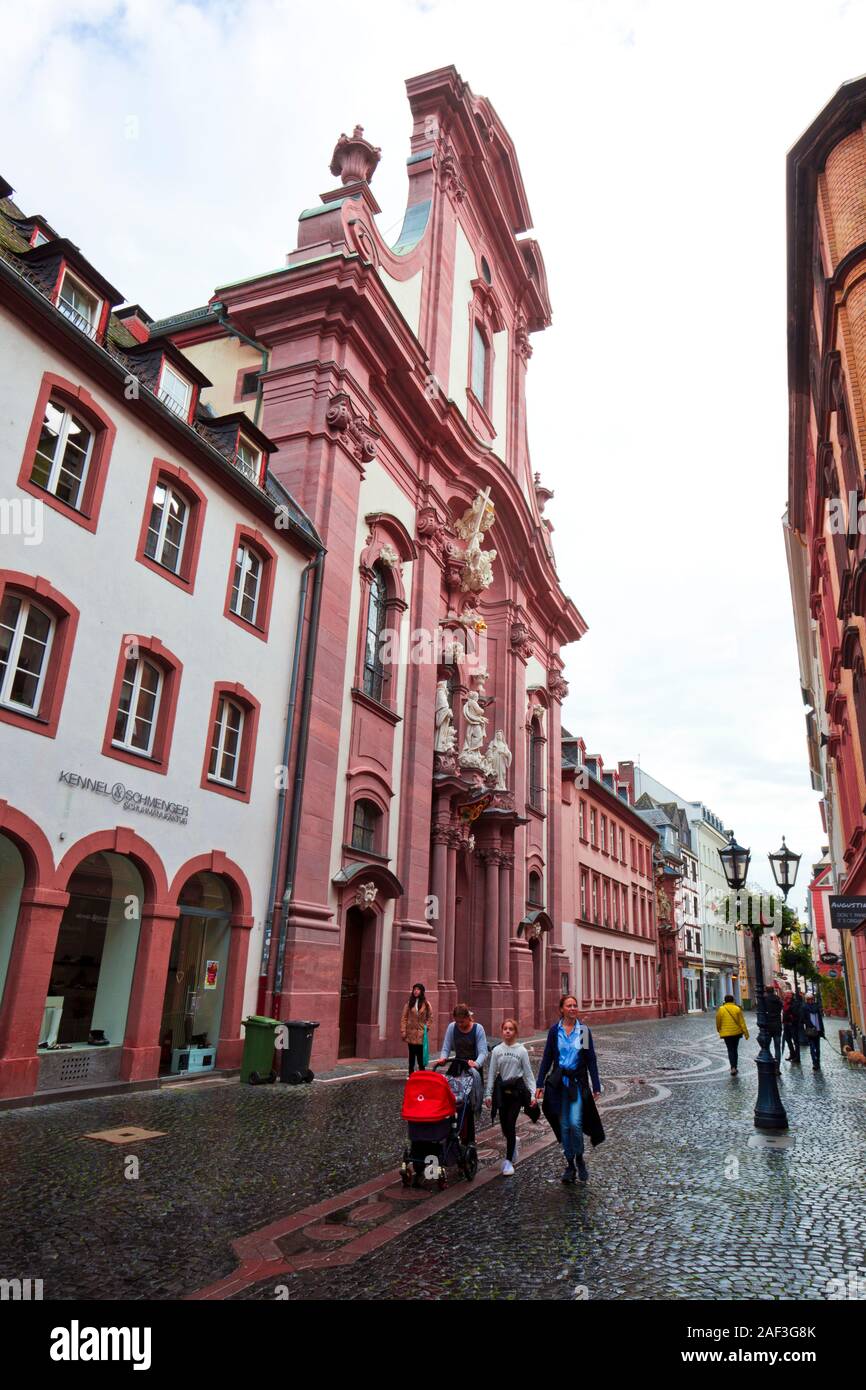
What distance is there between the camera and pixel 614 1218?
22.5 feet

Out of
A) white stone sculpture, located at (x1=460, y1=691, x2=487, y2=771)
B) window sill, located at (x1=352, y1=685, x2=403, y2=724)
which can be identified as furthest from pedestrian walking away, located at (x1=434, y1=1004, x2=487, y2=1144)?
white stone sculpture, located at (x1=460, y1=691, x2=487, y2=771)

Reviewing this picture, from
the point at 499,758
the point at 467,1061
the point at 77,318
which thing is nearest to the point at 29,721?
the point at 77,318

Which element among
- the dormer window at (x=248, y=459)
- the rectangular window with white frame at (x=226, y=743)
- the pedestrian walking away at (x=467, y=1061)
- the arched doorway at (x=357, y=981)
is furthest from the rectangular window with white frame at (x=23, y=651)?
the arched doorway at (x=357, y=981)

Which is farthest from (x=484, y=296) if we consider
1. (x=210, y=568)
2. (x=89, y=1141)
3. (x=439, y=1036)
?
(x=89, y=1141)

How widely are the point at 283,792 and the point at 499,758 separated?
13015 mm

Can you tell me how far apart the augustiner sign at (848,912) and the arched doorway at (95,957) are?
13.7 meters

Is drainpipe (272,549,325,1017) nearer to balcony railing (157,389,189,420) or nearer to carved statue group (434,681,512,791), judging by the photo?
balcony railing (157,389,189,420)

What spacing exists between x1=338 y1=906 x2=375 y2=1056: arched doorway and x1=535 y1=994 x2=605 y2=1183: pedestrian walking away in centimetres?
1068

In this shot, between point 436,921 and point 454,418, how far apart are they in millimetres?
14318

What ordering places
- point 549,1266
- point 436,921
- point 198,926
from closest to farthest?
point 549,1266 → point 198,926 → point 436,921

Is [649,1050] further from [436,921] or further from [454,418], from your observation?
[454,418]

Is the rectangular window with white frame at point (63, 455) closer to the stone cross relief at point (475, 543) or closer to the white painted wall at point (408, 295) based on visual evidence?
the white painted wall at point (408, 295)

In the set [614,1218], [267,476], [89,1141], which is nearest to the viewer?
[614,1218]

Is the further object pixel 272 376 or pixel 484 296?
pixel 484 296
